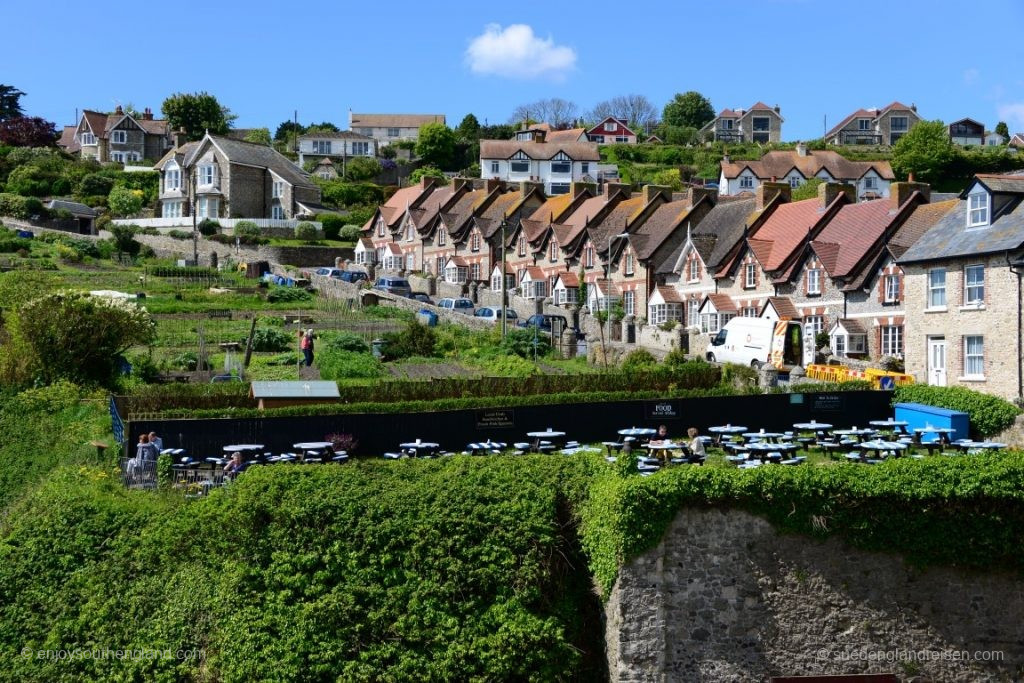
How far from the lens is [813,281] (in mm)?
47625

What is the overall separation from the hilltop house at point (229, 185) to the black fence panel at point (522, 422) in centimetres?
6330

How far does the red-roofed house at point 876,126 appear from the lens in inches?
5133

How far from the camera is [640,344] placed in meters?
50.8

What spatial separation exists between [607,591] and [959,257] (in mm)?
22574

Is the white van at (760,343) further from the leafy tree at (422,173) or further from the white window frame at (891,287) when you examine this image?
the leafy tree at (422,173)

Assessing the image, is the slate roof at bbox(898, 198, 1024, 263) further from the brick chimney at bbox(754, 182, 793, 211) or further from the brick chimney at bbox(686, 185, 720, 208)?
the brick chimney at bbox(686, 185, 720, 208)

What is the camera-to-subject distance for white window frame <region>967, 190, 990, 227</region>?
3622 centimetres

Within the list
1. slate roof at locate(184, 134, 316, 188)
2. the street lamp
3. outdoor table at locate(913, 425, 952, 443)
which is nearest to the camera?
outdoor table at locate(913, 425, 952, 443)

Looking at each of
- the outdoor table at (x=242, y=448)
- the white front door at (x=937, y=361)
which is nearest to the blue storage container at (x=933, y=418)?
the white front door at (x=937, y=361)

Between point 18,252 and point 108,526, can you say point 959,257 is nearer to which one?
point 108,526

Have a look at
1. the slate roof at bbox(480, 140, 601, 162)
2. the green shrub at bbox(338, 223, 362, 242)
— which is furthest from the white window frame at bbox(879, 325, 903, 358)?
the slate roof at bbox(480, 140, 601, 162)

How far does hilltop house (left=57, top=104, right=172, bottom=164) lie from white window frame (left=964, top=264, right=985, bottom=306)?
9649 centimetres

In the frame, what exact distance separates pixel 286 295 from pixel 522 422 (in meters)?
35.1

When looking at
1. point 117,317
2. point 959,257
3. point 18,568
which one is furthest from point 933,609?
point 117,317
